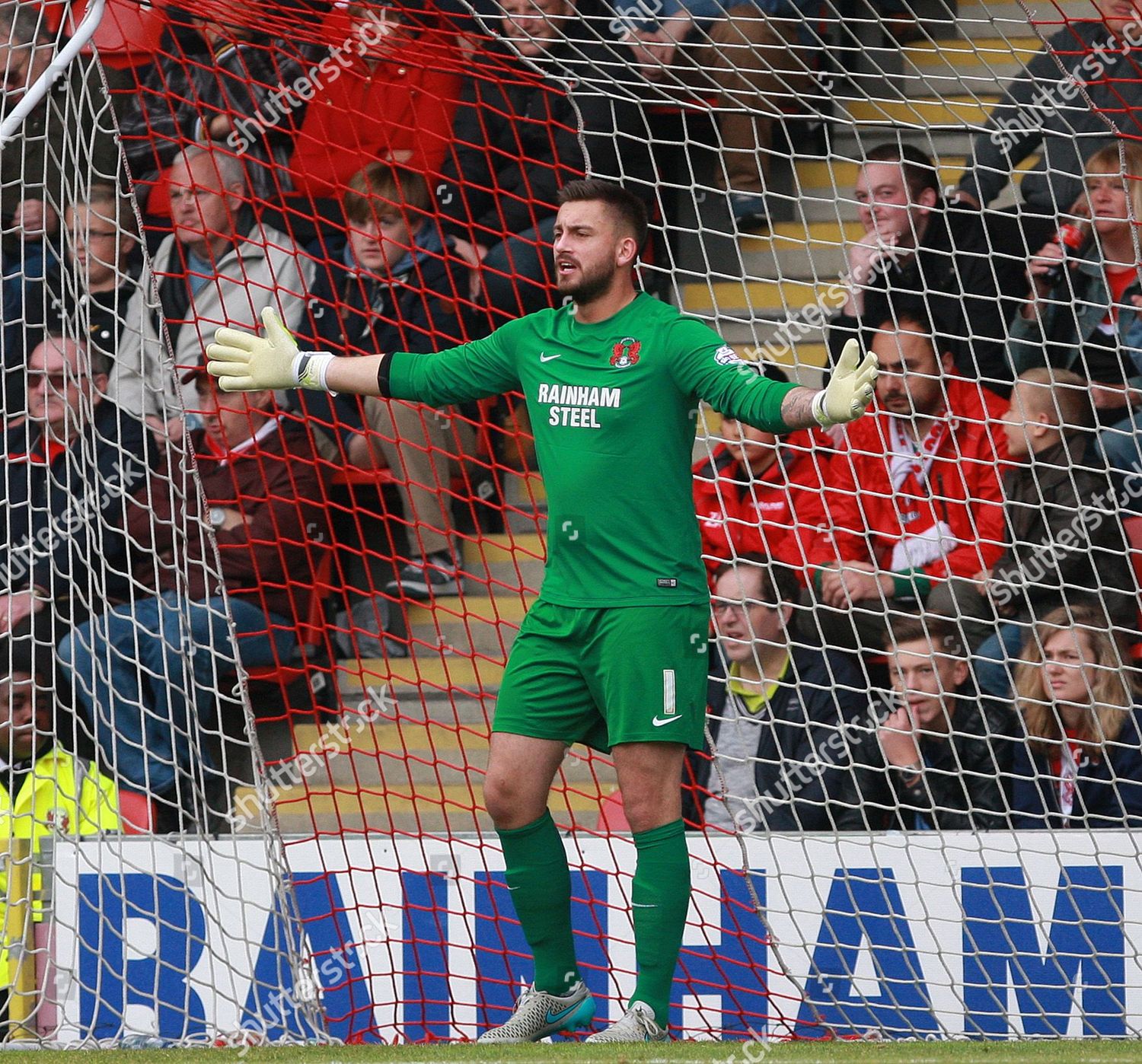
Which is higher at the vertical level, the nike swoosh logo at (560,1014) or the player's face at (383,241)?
the player's face at (383,241)

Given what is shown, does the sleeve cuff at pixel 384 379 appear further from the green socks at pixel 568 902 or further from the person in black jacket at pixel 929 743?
the person in black jacket at pixel 929 743

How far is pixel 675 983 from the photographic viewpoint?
4.00 metres

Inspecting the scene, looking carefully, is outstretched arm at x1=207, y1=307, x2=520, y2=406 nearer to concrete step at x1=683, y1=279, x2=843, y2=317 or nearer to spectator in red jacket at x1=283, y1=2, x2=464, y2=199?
spectator in red jacket at x1=283, y1=2, x2=464, y2=199

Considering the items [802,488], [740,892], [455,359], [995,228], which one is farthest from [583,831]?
[995,228]

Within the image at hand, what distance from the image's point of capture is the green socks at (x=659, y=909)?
10.0 feet

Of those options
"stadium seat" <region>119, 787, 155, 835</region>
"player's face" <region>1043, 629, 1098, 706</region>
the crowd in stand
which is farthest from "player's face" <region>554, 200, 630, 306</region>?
"stadium seat" <region>119, 787, 155, 835</region>

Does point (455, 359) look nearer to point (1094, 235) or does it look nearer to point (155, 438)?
point (1094, 235)

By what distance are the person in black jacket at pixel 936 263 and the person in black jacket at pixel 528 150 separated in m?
0.69

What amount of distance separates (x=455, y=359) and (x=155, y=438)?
2.49 m

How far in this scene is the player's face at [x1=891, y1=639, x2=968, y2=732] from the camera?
14.6 feet

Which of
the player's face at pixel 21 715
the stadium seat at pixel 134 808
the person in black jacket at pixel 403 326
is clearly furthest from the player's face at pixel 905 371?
the player's face at pixel 21 715

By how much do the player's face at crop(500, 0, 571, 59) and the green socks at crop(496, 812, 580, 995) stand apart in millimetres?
2245

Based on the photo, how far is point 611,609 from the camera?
3.12m

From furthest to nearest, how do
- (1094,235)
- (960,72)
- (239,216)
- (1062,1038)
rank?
(239,216) < (960,72) < (1094,235) < (1062,1038)
